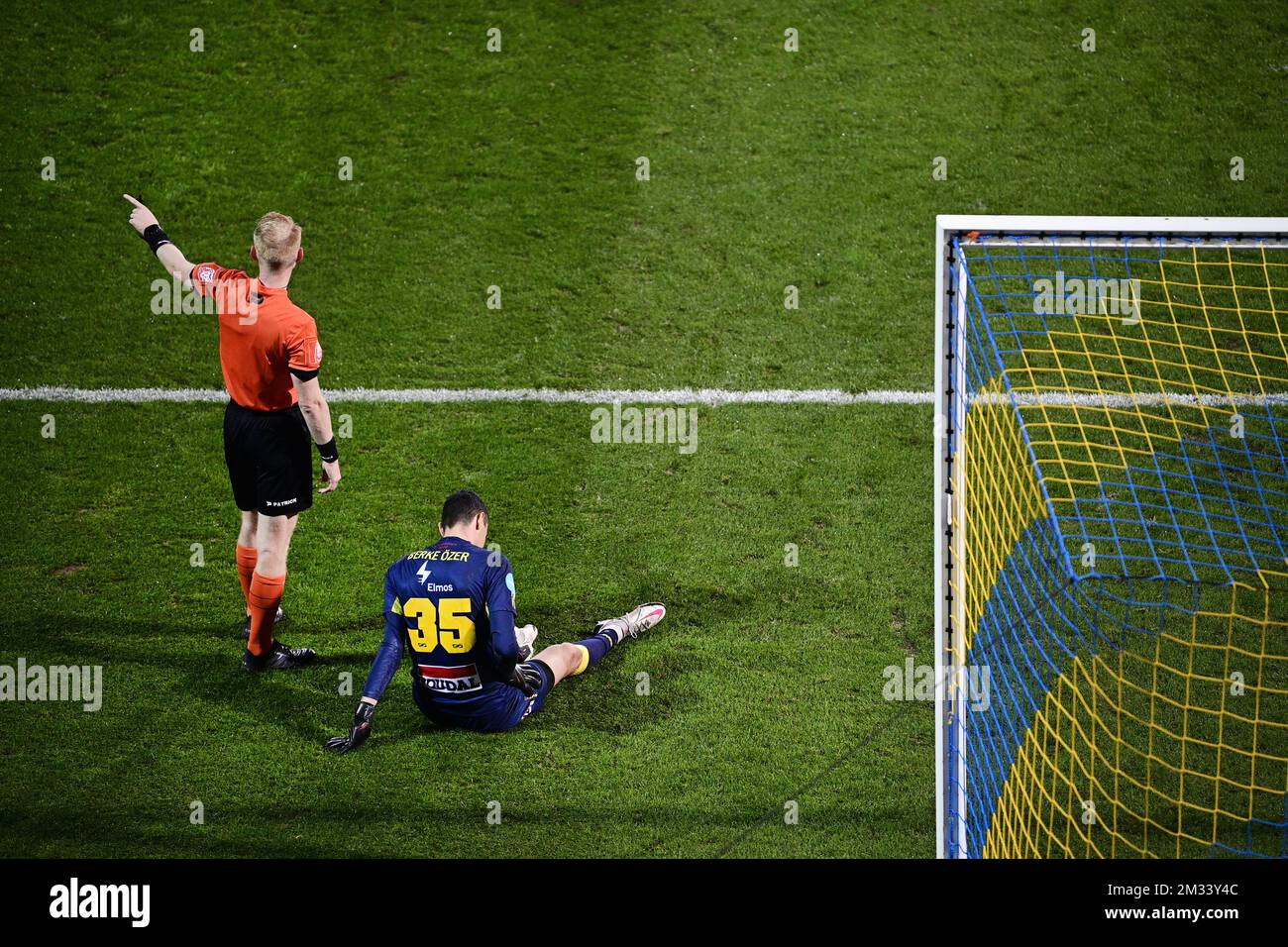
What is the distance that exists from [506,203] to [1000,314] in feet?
13.2

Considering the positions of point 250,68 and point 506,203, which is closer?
point 506,203

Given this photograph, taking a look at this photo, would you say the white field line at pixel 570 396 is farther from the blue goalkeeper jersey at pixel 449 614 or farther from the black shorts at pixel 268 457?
the blue goalkeeper jersey at pixel 449 614

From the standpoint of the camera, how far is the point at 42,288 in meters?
9.01

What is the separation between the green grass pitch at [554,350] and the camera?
6531 millimetres

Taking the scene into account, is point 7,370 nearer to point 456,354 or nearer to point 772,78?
point 456,354

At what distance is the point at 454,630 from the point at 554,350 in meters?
3.22

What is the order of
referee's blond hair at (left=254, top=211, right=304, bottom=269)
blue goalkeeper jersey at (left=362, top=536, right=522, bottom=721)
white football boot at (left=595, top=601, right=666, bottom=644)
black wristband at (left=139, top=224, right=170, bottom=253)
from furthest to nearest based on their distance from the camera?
1. white football boot at (left=595, top=601, right=666, bottom=644)
2. black wristband at (left=139, top=224, right=170, bottom=253)
3. referee's blond hair at (left=254, top=211, right=304, bottom=269)
4. blue goalkeeper jersey at (left=362, top=536, right=522, bottom=721)

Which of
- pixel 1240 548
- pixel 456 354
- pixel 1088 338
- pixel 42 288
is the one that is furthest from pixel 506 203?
pixel 1240 548

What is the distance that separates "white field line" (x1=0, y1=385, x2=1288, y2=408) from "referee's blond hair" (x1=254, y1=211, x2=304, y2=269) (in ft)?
7.36

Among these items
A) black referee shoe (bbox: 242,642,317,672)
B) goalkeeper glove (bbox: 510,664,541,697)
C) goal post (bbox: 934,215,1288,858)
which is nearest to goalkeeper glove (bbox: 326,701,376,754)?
goalkeeper glove (bbox: 510,664,541,697)

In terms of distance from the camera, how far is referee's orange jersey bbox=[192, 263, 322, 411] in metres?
6.27

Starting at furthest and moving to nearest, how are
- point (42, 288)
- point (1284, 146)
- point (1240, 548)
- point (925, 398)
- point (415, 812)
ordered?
point (1284, 146)
point (42, 288)
point (925, 398)
point (1240, 548)
point (415, 812)

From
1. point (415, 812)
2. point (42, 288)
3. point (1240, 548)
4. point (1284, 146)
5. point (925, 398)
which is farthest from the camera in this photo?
point (1284, 146)

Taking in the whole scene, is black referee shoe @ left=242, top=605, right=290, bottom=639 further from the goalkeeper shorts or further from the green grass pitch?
the goalkeeper shorts
